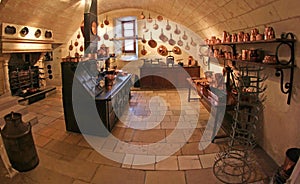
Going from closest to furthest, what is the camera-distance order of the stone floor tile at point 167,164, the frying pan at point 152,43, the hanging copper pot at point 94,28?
1. the stone floor tile at point 167,164
2. the hanging copper pot at point 94,28
3. the frying pan at point 152,43

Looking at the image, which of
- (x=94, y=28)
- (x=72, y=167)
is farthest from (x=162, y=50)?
(x=72, y=167)

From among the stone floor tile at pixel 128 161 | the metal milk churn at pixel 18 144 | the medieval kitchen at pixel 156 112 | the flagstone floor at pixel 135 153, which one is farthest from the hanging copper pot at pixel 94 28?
the stone floor tile at pixel 128 161

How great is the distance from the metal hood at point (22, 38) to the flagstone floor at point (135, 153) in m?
1.51

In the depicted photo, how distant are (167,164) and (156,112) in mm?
1918

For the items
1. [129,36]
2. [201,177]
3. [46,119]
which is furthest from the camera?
[129,36]

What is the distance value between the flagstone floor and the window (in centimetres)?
345

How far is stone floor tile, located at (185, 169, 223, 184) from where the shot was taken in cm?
211

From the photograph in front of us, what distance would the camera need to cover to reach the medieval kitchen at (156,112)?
2156 millimetres

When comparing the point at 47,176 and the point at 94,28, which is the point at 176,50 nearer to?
the point at 94,28

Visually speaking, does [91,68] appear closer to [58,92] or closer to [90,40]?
[90,40]

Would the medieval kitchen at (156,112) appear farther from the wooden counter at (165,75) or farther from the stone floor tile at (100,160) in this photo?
the wooden counter at (165,75)

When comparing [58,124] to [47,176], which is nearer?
[47,176]

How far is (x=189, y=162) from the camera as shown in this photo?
2.47 m

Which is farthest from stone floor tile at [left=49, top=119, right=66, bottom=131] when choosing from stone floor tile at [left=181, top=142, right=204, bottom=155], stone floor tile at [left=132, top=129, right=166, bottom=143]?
stone floor tile at [left=181, top=142, right=204, bottom=155]
